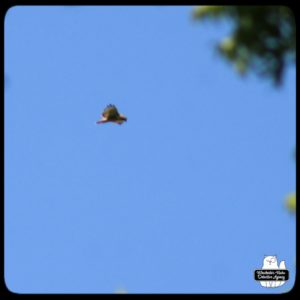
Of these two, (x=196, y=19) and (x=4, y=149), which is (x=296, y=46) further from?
(x=4, y=149)

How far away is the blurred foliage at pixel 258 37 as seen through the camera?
10.9ft

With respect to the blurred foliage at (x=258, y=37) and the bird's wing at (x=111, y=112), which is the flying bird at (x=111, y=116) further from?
the blurred foliage at (x=258, y=37)

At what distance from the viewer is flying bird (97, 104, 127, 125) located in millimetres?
4096

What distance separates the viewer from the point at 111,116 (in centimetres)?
414

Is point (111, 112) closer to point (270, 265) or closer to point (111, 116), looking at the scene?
point (111, 116)

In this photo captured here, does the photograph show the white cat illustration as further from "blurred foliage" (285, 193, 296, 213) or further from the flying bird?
the flying bird

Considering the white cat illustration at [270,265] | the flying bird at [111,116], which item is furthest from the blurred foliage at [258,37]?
the white cat illustration at [270,265]

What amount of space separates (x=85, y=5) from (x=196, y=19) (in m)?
1.12

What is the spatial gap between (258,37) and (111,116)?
1582 millimetres

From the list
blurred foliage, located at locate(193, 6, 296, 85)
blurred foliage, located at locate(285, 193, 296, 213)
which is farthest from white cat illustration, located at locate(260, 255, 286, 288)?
blurred foliage, located at locate(193, 6, 296, 85)

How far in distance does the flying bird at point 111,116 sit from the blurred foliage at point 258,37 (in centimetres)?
119

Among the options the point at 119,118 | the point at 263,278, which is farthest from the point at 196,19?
the point at 263,278

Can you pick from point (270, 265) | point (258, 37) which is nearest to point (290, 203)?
point (270, 265)

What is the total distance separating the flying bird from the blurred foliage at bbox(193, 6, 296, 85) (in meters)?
Result: 1.19
